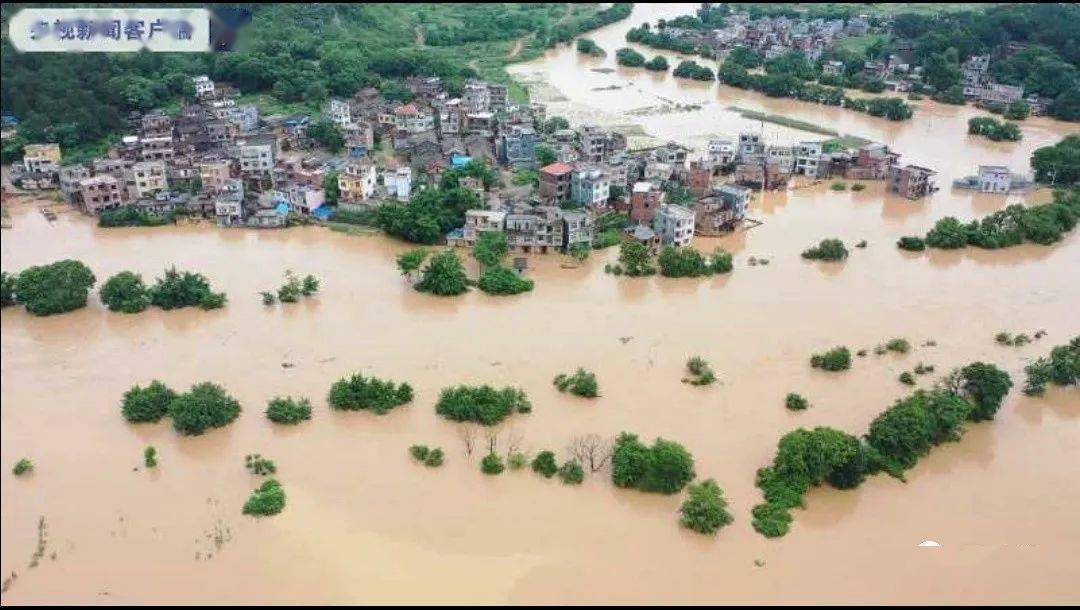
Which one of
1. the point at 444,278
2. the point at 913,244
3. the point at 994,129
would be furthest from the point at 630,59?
the point at 444,278

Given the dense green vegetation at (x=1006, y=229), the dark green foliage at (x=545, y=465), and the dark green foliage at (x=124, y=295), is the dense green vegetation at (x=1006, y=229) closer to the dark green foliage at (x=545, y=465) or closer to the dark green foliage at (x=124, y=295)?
the dark green foliage at (x=545, y=465)

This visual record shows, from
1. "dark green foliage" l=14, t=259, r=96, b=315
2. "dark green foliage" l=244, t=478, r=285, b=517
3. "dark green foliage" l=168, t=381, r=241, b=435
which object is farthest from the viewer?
"dark green foliage" l=14, t=259, r=96, b=315

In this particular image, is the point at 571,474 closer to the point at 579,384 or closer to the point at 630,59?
the point at 579,384

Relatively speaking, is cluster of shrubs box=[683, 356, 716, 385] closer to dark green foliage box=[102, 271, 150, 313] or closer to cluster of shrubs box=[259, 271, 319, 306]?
cluster of shrubs box=[259, 271, 319, 306]

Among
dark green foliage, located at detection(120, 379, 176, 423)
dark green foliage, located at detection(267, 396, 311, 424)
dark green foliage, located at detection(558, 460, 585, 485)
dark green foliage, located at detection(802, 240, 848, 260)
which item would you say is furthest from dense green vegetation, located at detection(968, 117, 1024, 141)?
dark green foliage, located at detection(120, 379, 176, 423)

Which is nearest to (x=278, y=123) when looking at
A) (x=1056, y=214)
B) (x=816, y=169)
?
(x=816, y=169)
